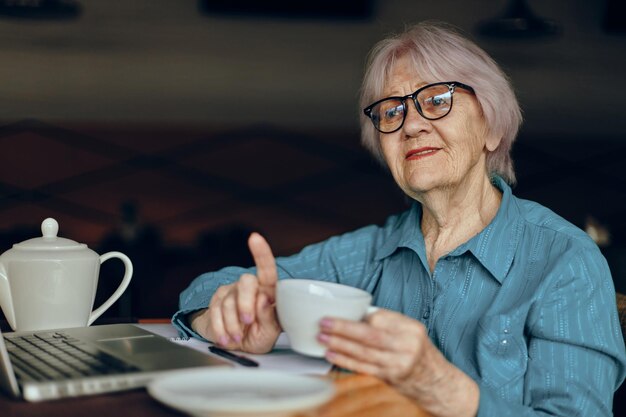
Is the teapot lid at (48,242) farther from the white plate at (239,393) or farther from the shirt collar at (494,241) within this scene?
the shirt collar at (494,241)

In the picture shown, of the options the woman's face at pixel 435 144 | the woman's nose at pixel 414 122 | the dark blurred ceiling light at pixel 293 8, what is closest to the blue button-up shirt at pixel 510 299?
the woman's face at pixel 435 144

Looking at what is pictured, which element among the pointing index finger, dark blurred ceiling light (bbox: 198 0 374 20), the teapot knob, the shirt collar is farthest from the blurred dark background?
the pointing index finger

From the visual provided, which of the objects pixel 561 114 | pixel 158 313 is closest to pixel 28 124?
pixel 158 313

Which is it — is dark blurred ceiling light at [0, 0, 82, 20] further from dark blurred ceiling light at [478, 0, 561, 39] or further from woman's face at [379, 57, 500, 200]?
woman's face at [379, 57, 500, 200]

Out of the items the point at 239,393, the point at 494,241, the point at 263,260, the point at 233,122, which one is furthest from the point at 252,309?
the point at 233,122

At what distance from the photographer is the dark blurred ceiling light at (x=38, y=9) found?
438 centimetres

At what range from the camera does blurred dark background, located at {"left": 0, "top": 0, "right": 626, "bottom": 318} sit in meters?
4.59

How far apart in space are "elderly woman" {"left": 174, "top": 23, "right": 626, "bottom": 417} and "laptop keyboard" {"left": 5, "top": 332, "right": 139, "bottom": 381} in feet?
0.68

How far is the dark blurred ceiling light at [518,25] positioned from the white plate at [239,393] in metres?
4.07

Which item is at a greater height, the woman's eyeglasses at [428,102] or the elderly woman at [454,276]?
the woman's eyeglasses at [428,102]

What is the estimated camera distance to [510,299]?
1347mm

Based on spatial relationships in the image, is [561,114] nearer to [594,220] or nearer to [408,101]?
[594,220]

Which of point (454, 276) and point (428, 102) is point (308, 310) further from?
point (428, 102)

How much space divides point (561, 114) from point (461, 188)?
11.4 ft
